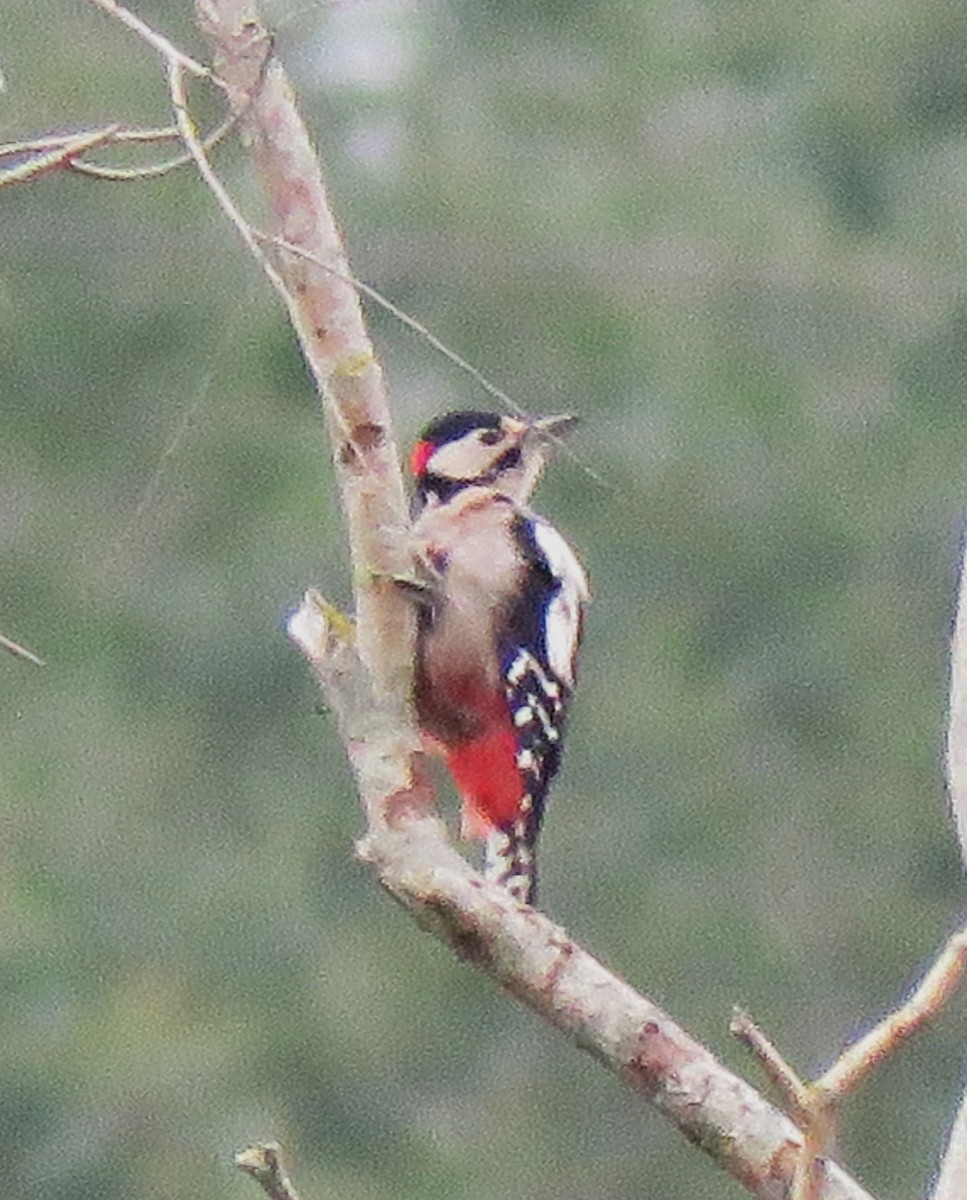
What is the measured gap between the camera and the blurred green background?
1118 cm

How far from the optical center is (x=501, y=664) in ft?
17.8

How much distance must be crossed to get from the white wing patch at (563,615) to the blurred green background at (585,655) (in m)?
5.29

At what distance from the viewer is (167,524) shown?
11.4 meters

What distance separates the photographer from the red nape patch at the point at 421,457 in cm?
580

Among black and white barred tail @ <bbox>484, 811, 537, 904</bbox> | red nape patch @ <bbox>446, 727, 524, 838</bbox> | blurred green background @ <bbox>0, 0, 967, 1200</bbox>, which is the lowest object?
blurred green background @ <bbox>0, 0, 967, 1200</bbox>

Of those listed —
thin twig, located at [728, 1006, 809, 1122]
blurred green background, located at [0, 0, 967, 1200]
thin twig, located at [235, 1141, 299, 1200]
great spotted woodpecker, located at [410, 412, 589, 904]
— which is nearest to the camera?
thin twig, located at [728, 1006, 809, 1122]

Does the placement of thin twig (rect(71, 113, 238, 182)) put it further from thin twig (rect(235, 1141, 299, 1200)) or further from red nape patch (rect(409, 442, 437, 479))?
red nape patch (rect(409, 442, 437, 479))

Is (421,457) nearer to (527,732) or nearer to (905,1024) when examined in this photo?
(527,732)

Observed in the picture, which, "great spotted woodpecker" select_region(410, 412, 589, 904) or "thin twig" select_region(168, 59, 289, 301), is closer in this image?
"thin twig" select_region(168, 59, 289, 301)

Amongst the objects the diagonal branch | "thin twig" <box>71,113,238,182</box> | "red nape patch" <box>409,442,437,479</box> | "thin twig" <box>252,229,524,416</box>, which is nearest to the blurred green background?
"red nape patch" <box>409,442,437,479</box>

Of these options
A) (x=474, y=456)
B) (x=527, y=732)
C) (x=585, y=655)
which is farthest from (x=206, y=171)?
(x=585, y=655)

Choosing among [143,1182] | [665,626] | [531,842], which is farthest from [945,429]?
[531,842]

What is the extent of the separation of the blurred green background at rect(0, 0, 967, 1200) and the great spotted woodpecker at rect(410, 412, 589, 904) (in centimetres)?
525

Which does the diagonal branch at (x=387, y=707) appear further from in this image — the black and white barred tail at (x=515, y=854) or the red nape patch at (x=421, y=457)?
the red nape patch at (x=421, y=457)
